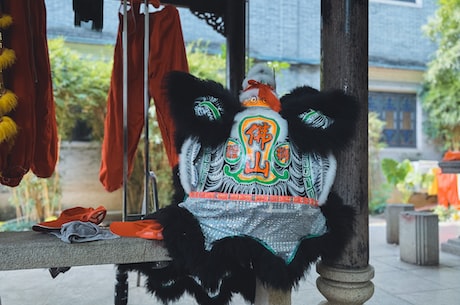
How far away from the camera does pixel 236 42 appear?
12.0 feet

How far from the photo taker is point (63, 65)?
582 centimetres

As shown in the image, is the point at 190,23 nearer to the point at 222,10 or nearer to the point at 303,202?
the point at 222,10

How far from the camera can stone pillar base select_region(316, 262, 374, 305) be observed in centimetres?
185

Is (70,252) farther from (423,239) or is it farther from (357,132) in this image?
(423,239)

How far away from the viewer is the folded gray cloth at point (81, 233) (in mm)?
1543

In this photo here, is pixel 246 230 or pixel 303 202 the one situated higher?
pixel 303 202

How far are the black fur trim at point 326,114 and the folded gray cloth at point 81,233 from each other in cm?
88

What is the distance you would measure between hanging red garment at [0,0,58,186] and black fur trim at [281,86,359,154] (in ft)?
4.51

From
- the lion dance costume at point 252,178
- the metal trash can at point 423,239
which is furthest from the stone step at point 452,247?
the lion dance costume at point 252,178

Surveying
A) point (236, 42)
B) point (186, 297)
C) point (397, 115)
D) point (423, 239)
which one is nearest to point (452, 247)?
point (423, 239)

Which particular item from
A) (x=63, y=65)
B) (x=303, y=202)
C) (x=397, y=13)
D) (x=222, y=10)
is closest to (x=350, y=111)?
(x=303, y=202)

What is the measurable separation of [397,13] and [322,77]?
8606 mm

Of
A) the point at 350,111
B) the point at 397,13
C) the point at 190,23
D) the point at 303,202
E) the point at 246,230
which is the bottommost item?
the point at 246,230

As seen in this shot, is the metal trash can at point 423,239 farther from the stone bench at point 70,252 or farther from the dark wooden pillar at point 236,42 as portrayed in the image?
the stone bench at point 70,252
